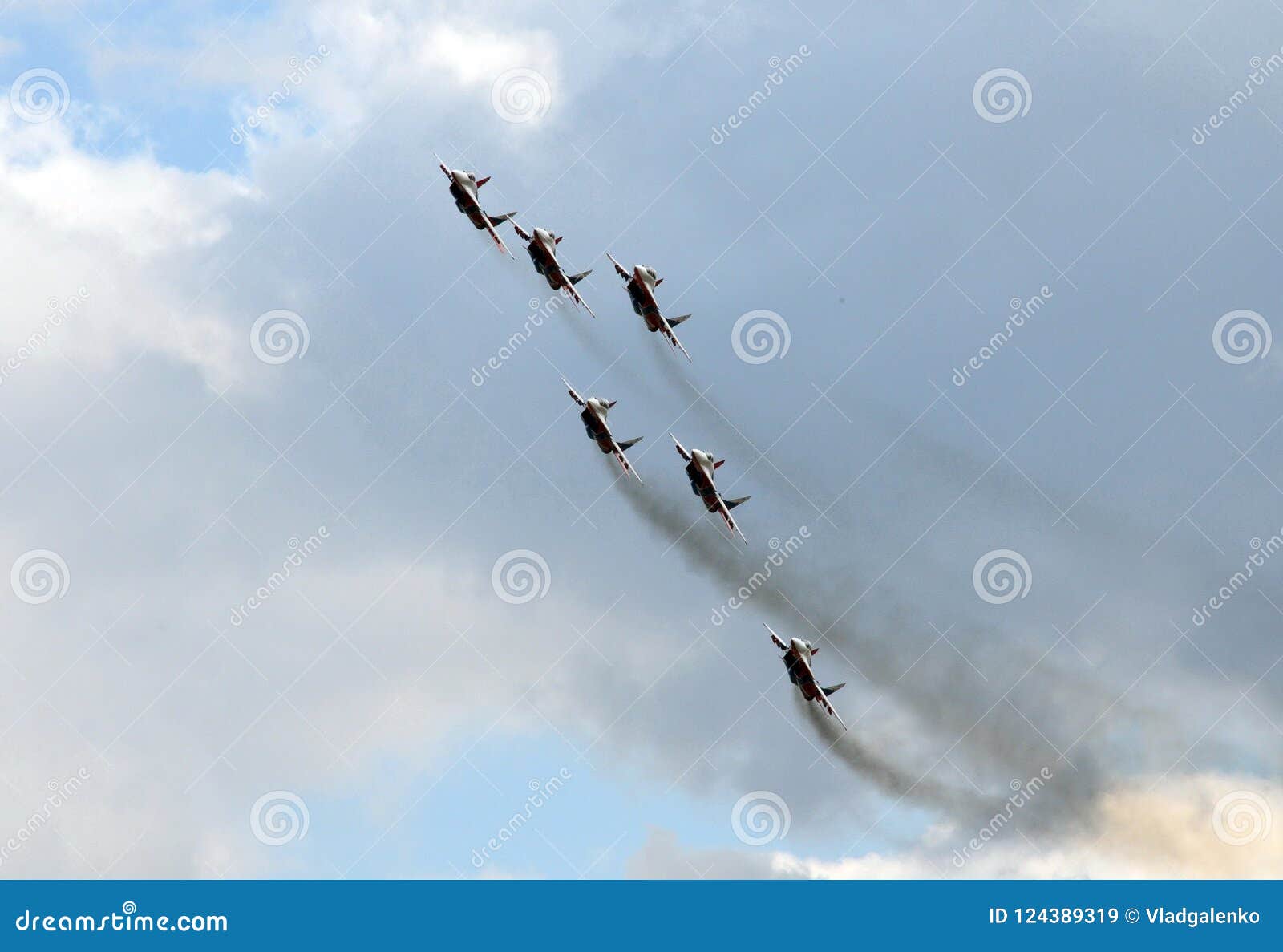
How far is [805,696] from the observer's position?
183625 millimetres

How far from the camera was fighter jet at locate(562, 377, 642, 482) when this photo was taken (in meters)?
176

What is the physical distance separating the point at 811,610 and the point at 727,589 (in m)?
9.51

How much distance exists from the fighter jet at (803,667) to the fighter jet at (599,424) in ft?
74.3

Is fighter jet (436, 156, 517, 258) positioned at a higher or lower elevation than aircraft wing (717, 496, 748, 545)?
higher

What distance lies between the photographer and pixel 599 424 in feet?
577

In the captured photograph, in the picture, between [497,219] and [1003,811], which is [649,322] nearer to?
[497,219]

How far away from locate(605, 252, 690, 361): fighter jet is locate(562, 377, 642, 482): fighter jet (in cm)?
883

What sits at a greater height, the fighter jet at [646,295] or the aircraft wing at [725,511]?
the fighter jet at [646,295]

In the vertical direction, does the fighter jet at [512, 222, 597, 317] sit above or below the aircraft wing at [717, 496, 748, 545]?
above

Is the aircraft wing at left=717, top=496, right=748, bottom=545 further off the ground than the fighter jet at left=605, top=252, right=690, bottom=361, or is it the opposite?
the fighter jet at left=605, top=252, right=690, bottom=361

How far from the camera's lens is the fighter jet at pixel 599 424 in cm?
17550

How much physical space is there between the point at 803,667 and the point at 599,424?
30622 millimetres

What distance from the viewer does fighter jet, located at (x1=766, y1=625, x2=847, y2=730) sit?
7111 inches
